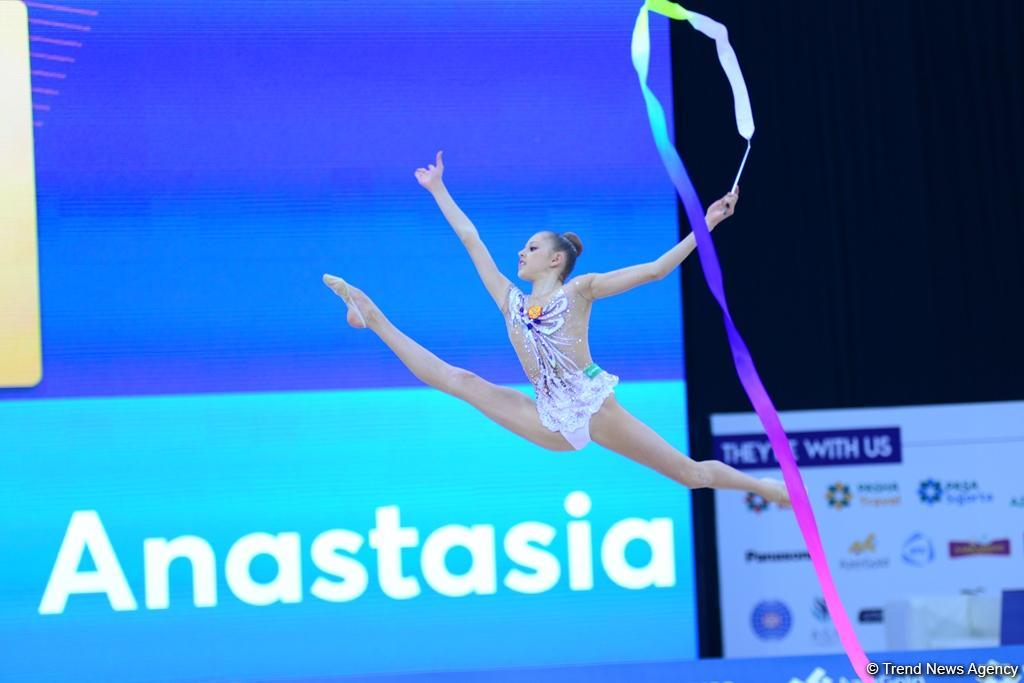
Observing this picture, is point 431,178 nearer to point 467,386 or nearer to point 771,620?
point 467,386

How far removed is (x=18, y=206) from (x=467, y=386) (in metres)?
2.40

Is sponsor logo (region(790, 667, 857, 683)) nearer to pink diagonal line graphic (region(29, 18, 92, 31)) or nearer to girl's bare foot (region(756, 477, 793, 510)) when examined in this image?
girl's bare foot (region(756, 477, 793, 510))

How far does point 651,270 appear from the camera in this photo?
475 centimetres

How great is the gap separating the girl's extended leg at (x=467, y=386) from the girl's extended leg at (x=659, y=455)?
0.17m

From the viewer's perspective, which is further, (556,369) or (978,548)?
(978,548)

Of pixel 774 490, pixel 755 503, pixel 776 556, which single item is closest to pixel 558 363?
pixel 774 490

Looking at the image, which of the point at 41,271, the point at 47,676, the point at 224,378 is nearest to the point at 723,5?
the point at 224,378

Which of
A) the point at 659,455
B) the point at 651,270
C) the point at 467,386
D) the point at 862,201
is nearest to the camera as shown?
the point at 651,270

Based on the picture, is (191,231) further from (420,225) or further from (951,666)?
(951,666)

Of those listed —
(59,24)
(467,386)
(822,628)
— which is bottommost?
(822,628)

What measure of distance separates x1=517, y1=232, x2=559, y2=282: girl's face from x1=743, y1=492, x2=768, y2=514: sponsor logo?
2254mm

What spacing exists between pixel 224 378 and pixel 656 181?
2146 millimetres

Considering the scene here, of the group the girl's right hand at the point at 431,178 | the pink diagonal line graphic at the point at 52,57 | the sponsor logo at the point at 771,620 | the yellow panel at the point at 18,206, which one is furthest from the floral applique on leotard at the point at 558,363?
the pink diagonal line graphic at the point at 52,57

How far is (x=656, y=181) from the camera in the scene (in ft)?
21.6
